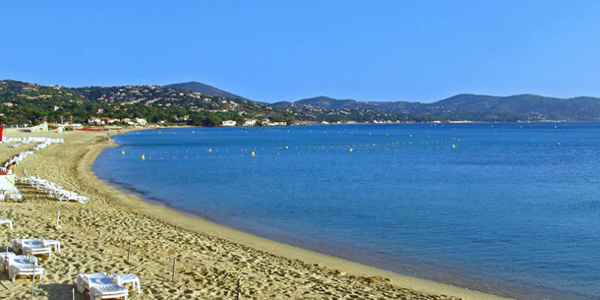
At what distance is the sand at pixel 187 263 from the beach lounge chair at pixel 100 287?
10.3 inches

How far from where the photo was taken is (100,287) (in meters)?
8.83

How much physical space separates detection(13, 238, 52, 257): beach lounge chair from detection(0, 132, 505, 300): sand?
0.74ft

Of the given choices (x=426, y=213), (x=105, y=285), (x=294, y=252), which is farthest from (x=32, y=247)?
(x=426, y=213)

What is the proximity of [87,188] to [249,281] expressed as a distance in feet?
60.8

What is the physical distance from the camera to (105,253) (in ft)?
40.8

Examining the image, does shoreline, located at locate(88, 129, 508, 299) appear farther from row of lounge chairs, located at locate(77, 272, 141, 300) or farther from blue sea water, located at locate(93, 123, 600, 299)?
row of lounge chairs, located at locate(77, 272, 141, 300)

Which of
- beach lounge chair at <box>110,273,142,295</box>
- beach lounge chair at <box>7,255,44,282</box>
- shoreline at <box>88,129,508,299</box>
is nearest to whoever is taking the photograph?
beach lounge chair at <box>110,273,142,295</box>

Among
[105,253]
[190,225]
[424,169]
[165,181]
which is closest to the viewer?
[105,253]

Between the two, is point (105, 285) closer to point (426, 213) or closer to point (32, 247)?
point (32, 247)

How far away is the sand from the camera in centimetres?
1007

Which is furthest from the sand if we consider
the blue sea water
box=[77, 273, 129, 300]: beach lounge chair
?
the blue sea water


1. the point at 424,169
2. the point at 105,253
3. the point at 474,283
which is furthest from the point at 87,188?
the point at 424,169

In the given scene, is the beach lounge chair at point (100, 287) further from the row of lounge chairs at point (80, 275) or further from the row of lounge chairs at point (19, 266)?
the row of lounge chairs at point (19, 266)

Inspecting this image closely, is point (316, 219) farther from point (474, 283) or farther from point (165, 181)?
point (165, 181)
